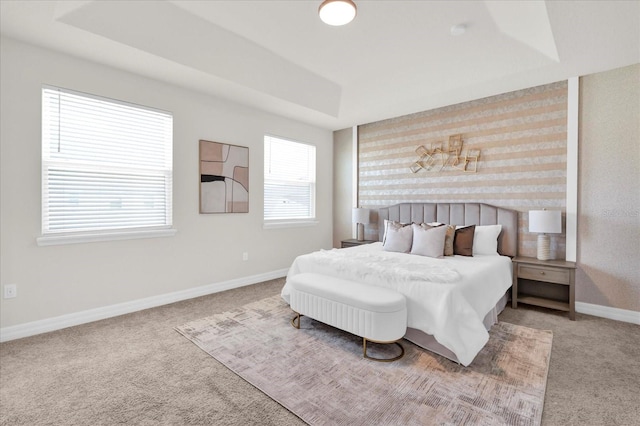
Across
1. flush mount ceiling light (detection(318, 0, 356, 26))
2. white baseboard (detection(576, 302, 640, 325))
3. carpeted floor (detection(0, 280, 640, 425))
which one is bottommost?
carpeted floor (detection(0, 280, 640, 425))

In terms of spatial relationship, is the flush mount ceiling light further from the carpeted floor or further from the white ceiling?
the carpeted floor

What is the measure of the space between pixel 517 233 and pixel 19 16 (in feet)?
17.0

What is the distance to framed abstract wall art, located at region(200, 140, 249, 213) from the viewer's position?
3926 mm

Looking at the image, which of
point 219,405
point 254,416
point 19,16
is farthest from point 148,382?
point 19,16

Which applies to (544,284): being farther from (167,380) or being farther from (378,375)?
(167,380)

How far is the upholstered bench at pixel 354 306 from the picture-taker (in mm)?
2273

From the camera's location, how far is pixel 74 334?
277cm

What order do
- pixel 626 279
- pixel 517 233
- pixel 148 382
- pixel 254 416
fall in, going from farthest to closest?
pixel 517 233, pixel 626 279, pixel 148 382, pixel 254 416

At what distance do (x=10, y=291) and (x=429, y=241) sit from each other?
4.00m

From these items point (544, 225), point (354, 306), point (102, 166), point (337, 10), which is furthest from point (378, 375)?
point (102, 166)

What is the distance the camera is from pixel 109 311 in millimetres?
3168

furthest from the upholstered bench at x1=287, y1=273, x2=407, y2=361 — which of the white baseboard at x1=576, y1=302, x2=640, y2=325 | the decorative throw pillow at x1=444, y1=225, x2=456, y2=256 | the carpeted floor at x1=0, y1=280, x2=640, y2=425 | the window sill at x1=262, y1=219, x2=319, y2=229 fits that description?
the white baseboard at x1=576, y1=302, x2=640, y2=325

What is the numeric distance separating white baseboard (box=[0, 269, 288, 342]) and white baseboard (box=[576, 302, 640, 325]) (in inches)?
157

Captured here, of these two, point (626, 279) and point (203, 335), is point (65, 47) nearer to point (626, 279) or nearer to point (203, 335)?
point (203, 335)
